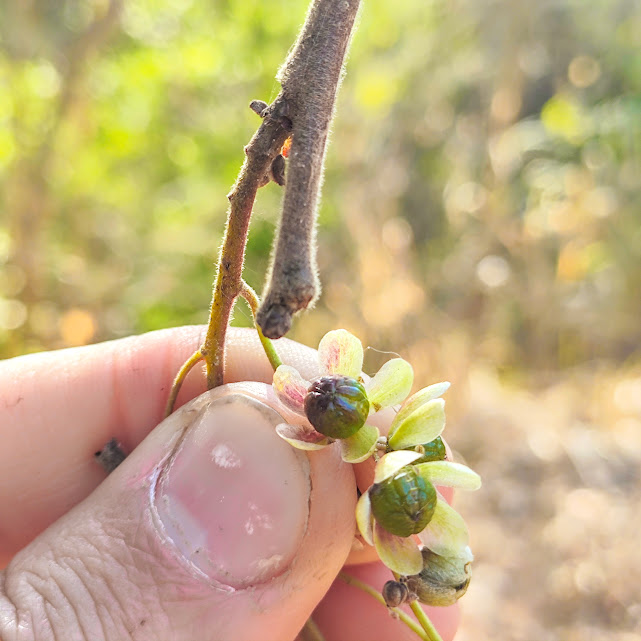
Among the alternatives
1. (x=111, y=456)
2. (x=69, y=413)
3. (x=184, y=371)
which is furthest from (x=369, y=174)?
(x=184, y=371)

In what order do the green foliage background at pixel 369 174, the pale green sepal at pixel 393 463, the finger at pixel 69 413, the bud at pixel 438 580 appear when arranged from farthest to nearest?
the green foliage background at pixel 369 174, the finger at pixel 69 413, the bud at pixel 438 580, the pale green sepal at pixel 393 463

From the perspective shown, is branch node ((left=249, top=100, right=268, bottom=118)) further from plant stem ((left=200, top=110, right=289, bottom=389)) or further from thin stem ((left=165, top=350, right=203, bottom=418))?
thin stem ((left=165, top=350, right=203, bottom=418))

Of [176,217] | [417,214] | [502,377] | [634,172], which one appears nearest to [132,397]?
[176,217]

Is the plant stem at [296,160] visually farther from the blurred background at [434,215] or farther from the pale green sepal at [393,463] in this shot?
the blurred background at [434,215]

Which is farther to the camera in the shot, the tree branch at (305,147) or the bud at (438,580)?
the bud at (438,580)

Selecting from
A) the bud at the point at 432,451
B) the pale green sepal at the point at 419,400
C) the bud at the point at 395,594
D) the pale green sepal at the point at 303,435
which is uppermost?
the pale green sepal at the point at 419,400

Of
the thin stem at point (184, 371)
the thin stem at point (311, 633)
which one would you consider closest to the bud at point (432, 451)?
the thin stem at point (184, 371)

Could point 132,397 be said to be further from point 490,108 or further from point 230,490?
point 490,108
